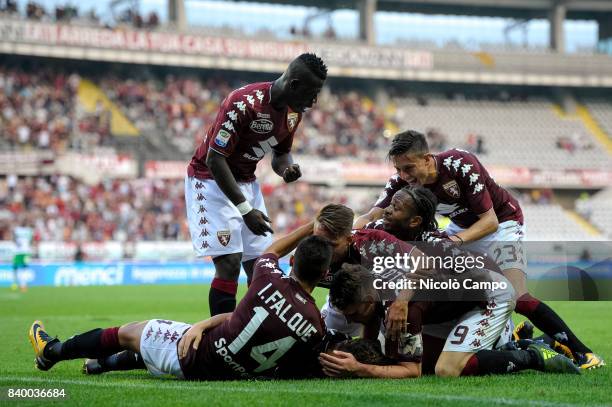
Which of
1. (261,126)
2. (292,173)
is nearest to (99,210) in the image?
(261,126)

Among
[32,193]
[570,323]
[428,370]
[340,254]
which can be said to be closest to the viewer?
[340,254]

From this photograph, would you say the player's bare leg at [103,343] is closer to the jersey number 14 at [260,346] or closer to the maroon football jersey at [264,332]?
the maroon football jersey at [264,332]

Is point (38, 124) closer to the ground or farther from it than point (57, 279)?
farther from it

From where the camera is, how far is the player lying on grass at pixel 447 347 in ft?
19.4

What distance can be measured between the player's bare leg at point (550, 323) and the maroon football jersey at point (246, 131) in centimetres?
220

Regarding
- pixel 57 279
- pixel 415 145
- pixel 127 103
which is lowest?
pixel 57 279

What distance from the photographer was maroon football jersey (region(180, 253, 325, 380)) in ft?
18.8

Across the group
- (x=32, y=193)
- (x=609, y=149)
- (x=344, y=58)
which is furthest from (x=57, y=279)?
(x=609, y=149)

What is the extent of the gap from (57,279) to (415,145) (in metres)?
21.3

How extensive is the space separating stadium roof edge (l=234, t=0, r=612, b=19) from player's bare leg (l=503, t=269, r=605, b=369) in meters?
38.4

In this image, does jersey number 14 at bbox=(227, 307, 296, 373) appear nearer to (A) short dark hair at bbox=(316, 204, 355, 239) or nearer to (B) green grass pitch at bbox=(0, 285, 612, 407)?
(B) green grass pitch at bbox=(0, 285, 612, 407)

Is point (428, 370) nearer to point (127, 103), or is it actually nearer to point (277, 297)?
point (277, 297)

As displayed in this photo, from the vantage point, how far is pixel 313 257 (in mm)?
5609

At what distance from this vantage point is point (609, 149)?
4394 centimetres
